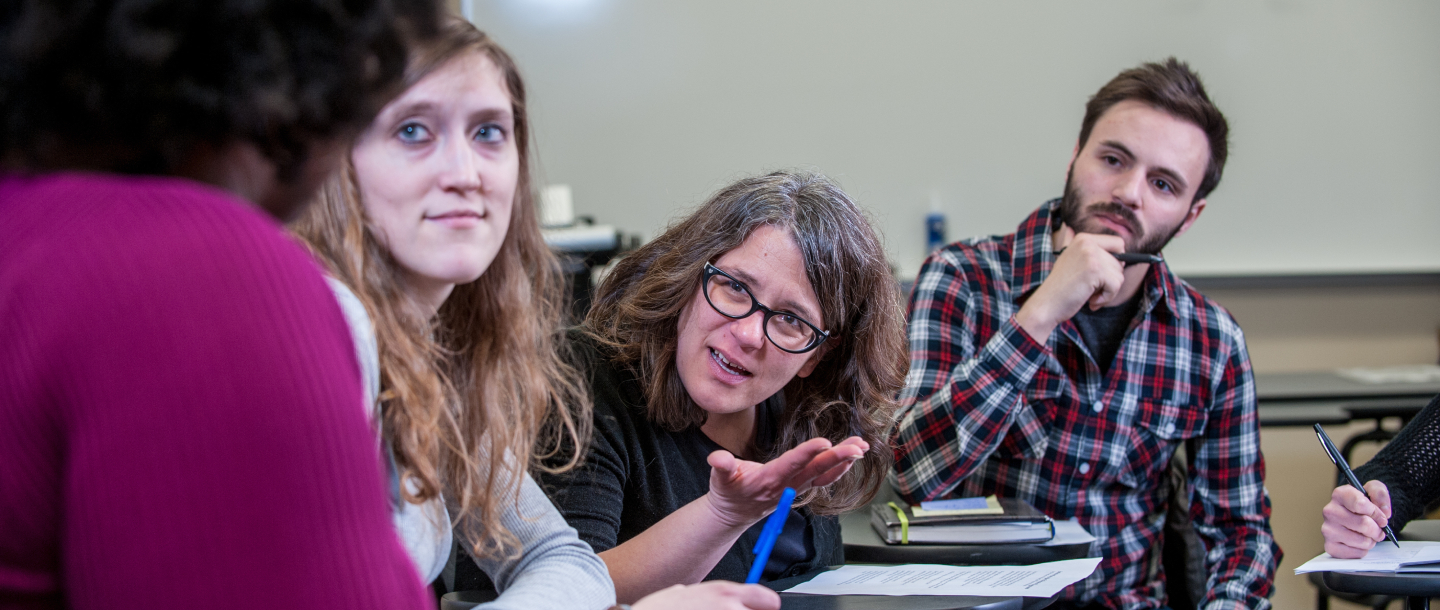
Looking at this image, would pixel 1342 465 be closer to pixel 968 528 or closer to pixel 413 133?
pixel 968 528

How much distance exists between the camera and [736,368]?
4.26 feet

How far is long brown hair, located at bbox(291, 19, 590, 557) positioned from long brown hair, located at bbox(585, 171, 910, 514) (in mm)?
125

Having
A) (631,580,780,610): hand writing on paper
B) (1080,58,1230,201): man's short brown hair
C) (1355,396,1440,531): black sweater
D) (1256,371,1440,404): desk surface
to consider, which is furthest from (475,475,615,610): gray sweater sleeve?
(1256,371,1440,404): desk surface

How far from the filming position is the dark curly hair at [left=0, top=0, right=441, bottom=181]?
0.41m

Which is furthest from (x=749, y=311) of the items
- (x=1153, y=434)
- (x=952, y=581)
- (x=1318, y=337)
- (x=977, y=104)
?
(x=1318, y=337)

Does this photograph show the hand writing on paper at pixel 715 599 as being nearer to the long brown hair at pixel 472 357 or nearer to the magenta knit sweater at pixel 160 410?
the long brown hair at pixel 472 357

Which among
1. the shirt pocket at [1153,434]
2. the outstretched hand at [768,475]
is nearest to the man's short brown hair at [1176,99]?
the shirt pocket at [1153,434]

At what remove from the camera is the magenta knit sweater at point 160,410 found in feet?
1.26

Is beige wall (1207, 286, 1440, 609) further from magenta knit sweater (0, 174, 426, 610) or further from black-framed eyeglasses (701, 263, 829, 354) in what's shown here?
magenta knit sweater (0, 174, 426, 610)

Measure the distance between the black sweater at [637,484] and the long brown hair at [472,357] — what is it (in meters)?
0.05

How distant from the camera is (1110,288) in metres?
1.73

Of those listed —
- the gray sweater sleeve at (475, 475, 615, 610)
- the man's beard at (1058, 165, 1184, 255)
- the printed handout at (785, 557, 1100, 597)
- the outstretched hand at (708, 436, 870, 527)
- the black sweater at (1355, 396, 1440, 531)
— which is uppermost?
the man's beard at (1058, 165, 1184, 255)

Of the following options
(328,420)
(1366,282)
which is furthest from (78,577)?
(1366,282)

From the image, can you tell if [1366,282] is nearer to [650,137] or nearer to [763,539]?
[650,137]
